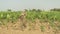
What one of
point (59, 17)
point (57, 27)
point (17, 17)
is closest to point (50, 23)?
point (57, 27)

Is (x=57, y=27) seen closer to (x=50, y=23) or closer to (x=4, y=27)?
(x=50, y=23)

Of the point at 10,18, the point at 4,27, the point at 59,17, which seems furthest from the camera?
the point at 59,17

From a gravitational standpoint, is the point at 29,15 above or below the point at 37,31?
above

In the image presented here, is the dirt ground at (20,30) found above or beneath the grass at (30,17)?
beneath

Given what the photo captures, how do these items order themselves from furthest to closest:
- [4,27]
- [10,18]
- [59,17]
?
[59,17], [10,18], [4,27]

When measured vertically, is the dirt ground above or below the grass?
below

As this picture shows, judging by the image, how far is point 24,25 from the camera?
880 centimetres

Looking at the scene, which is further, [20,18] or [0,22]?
[20,18]

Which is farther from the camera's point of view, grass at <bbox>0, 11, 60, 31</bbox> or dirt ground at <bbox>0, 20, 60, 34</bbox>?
grass at <bbox>0, 11, 60, 31</bbox>

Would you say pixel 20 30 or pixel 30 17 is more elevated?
pixel 30 17

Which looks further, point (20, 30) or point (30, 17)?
point (30, 17)

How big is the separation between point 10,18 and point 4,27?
765mm

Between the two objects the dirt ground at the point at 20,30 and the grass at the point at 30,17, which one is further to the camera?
the grass at the point at 30,17

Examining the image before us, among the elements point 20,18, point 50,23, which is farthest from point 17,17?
point 50,23
